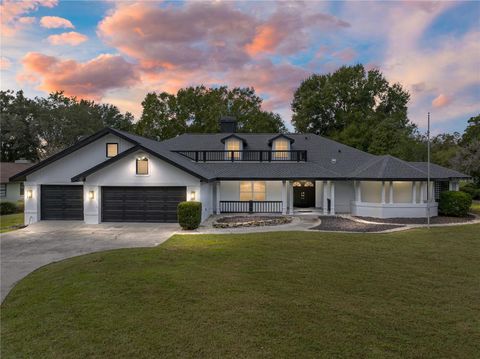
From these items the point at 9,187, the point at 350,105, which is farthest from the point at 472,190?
the point at 9,187

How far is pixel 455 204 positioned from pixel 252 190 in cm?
1415

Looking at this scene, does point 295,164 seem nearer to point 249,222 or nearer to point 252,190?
point 252,190

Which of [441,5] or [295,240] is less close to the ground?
[441,5]

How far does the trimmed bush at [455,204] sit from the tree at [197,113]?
2772 centimetres

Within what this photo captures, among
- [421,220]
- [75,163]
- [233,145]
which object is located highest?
[233,145]

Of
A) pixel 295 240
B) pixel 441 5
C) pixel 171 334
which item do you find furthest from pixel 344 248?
pixel 441 5

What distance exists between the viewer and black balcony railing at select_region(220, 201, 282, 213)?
2208cm

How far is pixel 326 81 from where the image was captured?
161 ft

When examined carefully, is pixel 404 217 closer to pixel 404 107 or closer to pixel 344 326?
pixel 344 326

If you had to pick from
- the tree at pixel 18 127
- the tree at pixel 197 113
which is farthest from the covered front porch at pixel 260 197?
the tree at pixel 18 127

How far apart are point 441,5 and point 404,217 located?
12.7 metres

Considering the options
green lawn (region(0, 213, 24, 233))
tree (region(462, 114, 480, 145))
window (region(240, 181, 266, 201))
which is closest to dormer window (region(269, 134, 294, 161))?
window (region(240, 181, 266, 201))

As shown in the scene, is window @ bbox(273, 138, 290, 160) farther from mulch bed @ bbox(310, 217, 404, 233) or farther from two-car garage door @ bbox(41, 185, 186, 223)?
two-car garage door @ bbox(41, 185, 186, 223)

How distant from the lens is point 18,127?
167 feet
